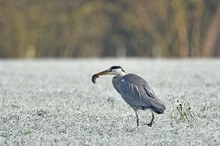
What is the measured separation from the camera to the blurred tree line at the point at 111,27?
42750mm

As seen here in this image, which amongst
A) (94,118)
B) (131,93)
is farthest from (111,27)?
(131,93)

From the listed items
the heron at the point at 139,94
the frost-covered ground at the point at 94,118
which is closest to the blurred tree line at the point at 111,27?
the frost-covered ground at the point at 94,118

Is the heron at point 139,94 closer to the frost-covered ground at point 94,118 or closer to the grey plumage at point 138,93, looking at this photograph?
the grey plumage at point 138,93

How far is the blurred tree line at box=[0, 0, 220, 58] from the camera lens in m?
42.8

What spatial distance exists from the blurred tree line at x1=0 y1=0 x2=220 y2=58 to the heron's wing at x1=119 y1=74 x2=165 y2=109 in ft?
104

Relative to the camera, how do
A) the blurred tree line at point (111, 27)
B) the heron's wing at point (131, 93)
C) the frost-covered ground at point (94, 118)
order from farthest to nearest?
the blurred tree line at point (111, 27), the heron's wing at point (131, 93), the frost-covered ground at point (94, 118)

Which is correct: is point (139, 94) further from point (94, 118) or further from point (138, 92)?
point (94, 118)

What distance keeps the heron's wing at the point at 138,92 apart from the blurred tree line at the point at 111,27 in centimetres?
3156

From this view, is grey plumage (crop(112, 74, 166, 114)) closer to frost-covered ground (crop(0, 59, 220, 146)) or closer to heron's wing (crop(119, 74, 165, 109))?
heron's wing (crop(119, 74, 165, 109))

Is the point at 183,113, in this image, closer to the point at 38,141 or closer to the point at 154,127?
the point at 154,127

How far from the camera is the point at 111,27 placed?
4525 centimetres

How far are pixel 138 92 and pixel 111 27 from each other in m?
35.4

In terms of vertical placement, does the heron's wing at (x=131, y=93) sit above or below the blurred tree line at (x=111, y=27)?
below

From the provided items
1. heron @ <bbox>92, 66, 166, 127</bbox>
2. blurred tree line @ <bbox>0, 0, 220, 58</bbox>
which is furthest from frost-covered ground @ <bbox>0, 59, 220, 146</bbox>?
blurred tree line @ <bbox>0, 0, 220, 58</bbox>
